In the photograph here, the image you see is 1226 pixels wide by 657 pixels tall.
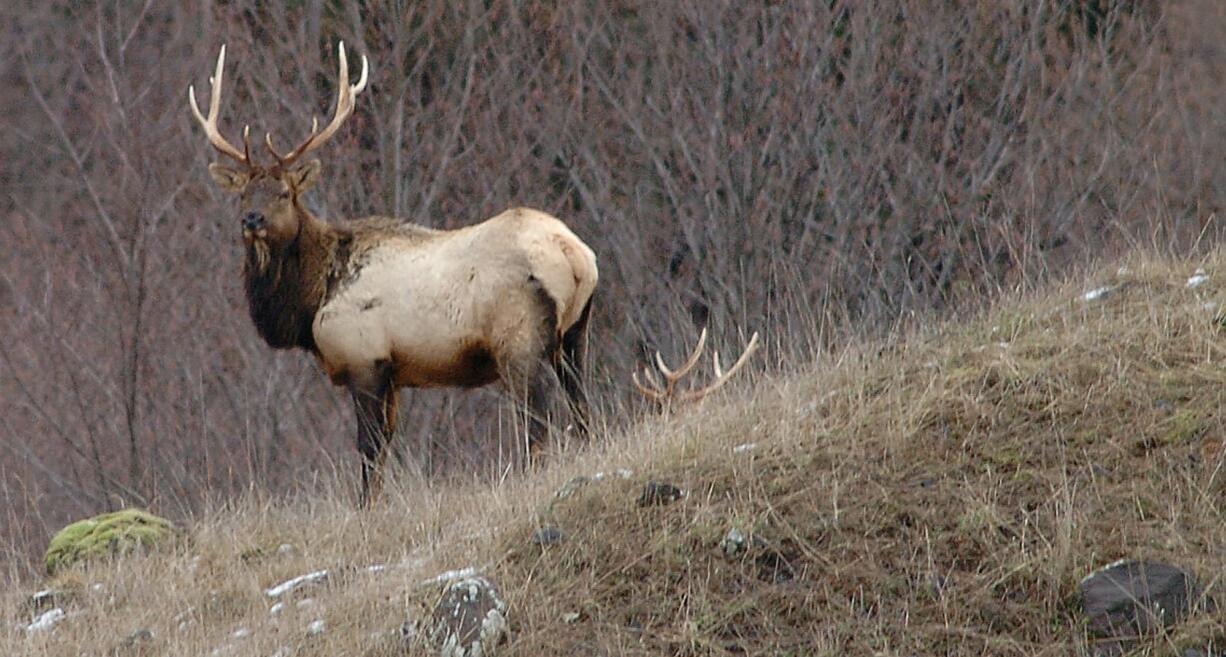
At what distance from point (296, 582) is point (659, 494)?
1.80m

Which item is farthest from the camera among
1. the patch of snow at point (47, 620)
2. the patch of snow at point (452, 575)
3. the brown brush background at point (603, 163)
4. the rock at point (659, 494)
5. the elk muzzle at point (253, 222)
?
the brown brush background at point (603, 163)

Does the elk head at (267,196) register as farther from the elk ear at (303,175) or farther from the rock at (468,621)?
the rock at (468,621)

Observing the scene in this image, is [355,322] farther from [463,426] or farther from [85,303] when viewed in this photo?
[85,303]

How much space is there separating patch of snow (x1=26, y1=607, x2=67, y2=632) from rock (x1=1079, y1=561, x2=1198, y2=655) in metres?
4.57

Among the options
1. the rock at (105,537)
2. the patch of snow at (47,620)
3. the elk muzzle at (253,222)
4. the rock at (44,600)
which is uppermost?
the elk muzzle at (253,222)

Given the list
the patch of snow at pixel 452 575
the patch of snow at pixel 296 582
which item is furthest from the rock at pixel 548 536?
the patch of snow at pixel 296 582

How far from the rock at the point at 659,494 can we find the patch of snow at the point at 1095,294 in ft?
7.66

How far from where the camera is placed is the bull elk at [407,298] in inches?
407

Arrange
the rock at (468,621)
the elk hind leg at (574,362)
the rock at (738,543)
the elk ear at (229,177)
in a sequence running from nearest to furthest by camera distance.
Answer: the rock at (468,621)
the rock at (738,543)
the elk hind leg at (574,362)
the elk ear at (229,177)

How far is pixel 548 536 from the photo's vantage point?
764 centimetres

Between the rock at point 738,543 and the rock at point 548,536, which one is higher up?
the rock at point 548,536

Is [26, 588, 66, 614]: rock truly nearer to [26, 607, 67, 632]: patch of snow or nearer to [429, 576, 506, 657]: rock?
[26, 607, 67, 632]: patch of snow

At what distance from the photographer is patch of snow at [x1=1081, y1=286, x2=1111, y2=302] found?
9047 millimetres

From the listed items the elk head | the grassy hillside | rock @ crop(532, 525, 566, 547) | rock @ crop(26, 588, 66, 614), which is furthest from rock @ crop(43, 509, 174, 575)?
rock @ crop(532, 525, 566, 547)
